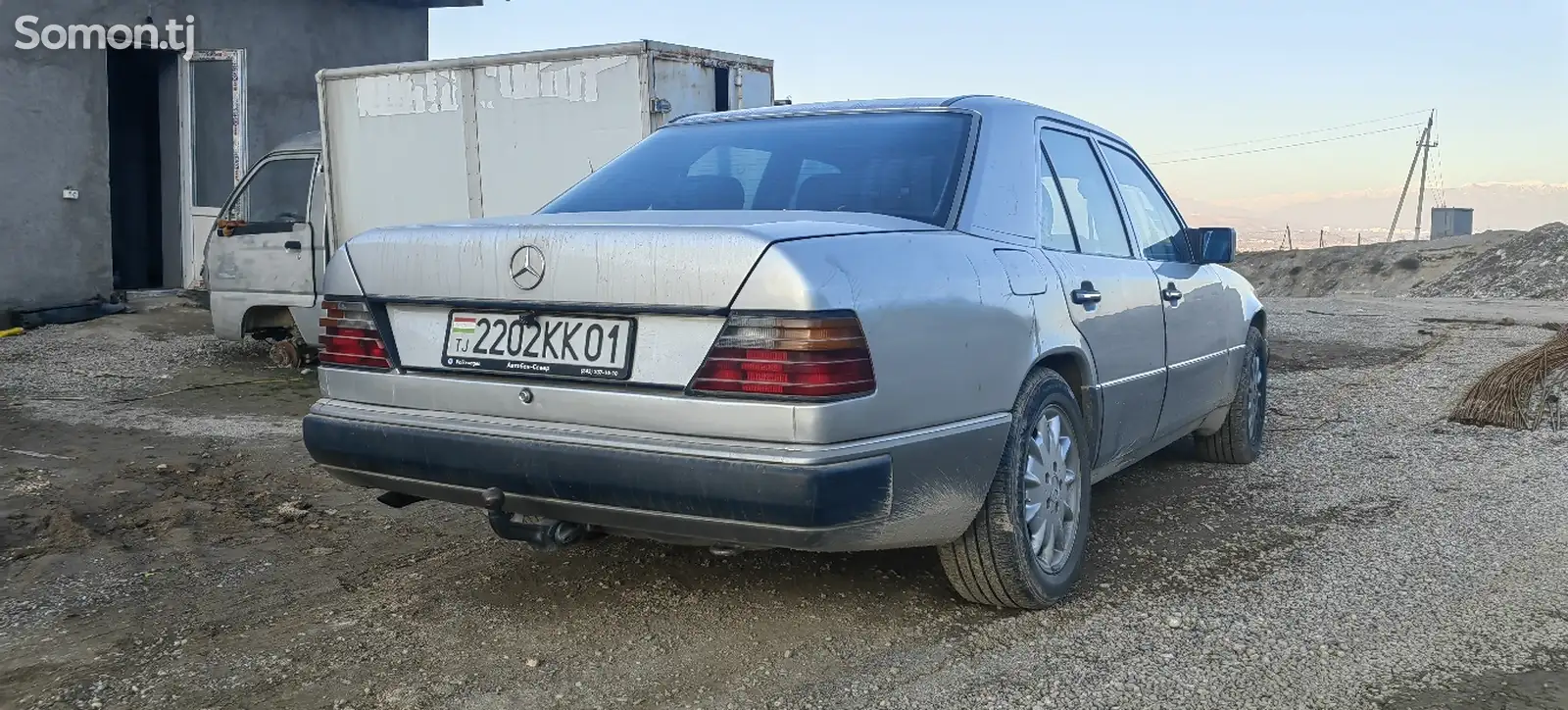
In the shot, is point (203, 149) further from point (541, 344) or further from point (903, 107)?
point (541, 344)

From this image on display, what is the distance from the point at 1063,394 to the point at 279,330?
27.8 feet

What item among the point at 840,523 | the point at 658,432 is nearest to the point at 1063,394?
the point at 840,523

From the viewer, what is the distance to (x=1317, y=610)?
3654mm

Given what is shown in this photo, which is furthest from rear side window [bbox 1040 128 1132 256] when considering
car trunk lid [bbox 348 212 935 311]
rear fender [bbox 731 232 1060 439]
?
car trunk lid [bbox 348 212 935 311]

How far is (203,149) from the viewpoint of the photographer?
13969mm

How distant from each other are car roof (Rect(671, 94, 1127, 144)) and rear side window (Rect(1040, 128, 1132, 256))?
0.30ft

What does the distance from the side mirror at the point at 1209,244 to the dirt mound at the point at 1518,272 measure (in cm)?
2268

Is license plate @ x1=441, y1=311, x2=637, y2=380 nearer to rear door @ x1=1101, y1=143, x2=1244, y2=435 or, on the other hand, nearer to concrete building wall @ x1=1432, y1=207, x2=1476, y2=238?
rear door @ x1=1101, y1=143, x2=1244, y2=435

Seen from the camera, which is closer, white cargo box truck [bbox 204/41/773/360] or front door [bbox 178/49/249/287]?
white cargo box truck [bbox 204/41/773/360]

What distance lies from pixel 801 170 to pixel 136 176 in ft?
45.8

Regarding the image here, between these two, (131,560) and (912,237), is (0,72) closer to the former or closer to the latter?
(131,560)

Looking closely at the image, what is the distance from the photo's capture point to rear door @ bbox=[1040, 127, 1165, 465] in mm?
3932

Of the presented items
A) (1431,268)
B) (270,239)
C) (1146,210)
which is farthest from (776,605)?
(1431,268)

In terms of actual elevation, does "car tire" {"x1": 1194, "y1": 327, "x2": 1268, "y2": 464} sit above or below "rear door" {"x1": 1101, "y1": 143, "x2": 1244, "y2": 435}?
below
